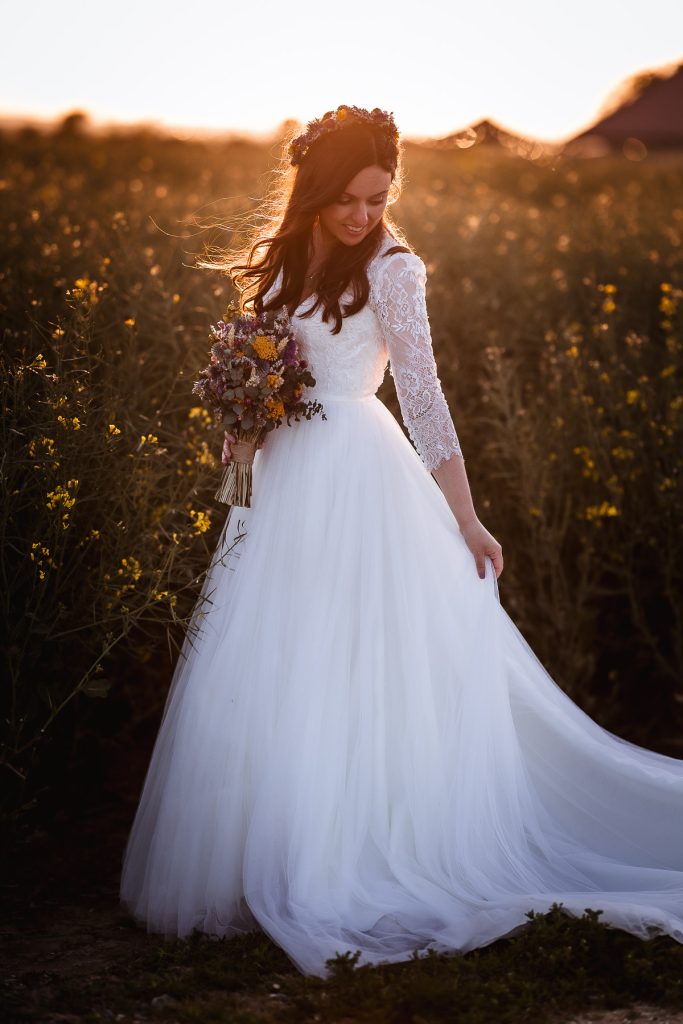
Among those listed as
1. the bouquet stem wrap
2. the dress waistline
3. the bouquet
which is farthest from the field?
the dress waistline

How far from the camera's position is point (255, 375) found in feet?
9.39

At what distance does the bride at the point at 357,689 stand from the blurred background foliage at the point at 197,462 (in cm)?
32

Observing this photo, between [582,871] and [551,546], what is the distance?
171 centimetres

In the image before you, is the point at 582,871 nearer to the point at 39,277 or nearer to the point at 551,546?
the point at 551,546

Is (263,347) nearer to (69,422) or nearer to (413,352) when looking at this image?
(413,352)

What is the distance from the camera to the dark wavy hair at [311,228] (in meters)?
2.93

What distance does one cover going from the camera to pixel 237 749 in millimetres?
2922

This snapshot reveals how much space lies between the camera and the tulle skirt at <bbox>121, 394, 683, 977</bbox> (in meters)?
2.79

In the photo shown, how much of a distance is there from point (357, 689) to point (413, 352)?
957 millimetres

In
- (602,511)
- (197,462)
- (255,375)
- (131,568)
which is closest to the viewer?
(255,375)

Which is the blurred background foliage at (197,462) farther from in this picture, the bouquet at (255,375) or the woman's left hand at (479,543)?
the woman's left hand at (479,543)

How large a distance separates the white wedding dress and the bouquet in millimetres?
132

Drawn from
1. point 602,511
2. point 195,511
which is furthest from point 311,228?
point 602,511

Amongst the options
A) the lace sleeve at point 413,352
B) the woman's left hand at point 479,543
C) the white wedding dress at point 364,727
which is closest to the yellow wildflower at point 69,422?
the white wedding dress at point 364,727
